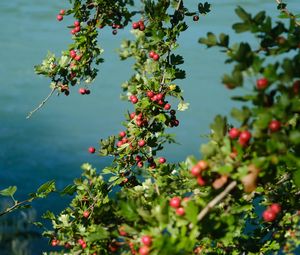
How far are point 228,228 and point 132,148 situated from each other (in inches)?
86.5

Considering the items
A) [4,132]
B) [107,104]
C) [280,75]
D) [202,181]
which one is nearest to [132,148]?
[202,181]

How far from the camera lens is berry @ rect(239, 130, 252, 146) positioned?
2041 mm

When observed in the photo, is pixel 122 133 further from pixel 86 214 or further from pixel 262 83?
pixel 262 83

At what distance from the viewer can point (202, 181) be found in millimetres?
2168

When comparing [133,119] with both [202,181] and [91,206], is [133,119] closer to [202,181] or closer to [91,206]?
[91,206]

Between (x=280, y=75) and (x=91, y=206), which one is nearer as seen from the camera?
(x=280, y=75)

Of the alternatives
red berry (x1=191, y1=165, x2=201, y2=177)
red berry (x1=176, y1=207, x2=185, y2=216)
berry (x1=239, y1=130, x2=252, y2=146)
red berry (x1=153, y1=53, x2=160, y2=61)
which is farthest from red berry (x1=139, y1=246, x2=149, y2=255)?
red berry (x1=153, y1=53, x2=160, y2=61)

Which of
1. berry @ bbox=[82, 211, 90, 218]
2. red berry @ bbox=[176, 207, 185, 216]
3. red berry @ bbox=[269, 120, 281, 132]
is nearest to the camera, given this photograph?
red berry @ bbox=[269, 120, 281, 132]

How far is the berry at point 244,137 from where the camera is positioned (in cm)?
204

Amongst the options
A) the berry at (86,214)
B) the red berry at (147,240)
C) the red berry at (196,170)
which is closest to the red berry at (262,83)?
the red berry at (196,170)

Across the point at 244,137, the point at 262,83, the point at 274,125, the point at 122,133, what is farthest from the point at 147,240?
the point at 122,133

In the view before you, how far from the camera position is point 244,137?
2041mm

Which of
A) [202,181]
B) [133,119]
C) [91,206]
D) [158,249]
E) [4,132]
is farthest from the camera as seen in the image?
[4,132]

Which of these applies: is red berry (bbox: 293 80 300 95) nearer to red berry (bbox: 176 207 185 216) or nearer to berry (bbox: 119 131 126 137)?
red berry (bbox: 176 207 185 216)
